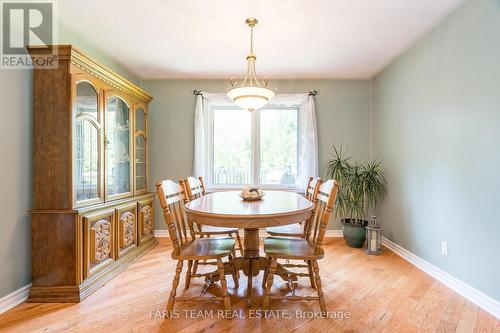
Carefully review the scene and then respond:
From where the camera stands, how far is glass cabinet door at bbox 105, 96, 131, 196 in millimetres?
2616

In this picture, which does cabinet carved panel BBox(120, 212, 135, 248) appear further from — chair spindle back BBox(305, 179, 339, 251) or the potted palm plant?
the potted palm plant

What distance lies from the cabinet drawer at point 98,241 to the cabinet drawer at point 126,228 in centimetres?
10

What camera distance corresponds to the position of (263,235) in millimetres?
3824

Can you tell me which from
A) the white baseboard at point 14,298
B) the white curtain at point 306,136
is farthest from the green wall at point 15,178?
the white curtain at point 306,136

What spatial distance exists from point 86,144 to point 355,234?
10.5 feet

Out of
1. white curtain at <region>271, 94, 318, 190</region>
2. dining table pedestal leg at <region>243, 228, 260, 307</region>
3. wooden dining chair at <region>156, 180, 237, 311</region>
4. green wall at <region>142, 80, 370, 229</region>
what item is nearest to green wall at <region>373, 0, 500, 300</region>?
green wall at <region>142, 80, 370, 229</region>

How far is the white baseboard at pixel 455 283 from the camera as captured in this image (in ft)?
6.19

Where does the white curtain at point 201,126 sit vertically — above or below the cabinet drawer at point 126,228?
above

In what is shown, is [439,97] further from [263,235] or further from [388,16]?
[263,235]

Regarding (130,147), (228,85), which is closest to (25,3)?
(130,147)

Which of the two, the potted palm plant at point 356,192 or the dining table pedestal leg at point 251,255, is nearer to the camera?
the dining table pedestal leg at point 251,255

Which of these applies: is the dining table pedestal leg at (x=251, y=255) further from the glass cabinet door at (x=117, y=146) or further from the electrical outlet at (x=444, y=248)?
the electrical outlet at (x=444, y=248)

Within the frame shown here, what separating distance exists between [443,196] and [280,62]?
2.34m

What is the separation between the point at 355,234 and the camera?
331 cm
